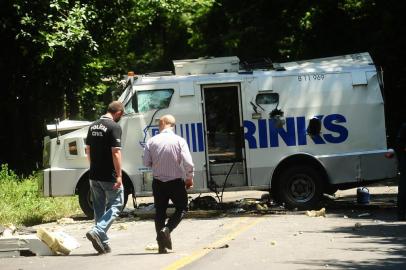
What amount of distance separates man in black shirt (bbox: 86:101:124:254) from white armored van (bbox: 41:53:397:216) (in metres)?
4.37

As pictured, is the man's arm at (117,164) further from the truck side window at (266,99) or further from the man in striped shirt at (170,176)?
the truck side window at (266,99)

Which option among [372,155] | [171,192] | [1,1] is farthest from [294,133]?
[1,1]

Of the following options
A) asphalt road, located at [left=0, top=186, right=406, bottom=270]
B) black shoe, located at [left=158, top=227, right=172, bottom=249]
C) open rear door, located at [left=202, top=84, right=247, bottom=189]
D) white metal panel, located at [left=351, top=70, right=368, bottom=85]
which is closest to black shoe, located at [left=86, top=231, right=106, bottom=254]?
asphalt road, located at [left=0, top=186, right=406, bottom=270]

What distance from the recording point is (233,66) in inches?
583

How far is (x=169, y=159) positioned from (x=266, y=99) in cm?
507

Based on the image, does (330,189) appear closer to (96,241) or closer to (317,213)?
(317,213)

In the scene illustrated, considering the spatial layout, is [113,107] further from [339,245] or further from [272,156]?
[272,156]

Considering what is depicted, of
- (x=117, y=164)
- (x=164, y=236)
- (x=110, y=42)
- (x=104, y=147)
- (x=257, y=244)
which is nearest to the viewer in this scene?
(x=164, y=236)

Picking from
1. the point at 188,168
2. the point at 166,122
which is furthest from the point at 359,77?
the point at 188,168

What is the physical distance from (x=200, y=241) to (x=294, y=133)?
4175 millimetres

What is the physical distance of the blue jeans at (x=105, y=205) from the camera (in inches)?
376

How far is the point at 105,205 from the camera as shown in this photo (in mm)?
9883

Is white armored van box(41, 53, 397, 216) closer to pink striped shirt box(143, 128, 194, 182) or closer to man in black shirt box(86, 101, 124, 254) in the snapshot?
man in black shirt box(86, 101, 124, 254)

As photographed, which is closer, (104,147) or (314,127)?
(104,147)
